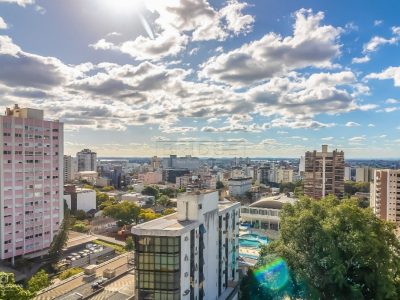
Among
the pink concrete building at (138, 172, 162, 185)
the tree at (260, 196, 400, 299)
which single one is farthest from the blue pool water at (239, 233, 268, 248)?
the pink concrete building at (138, 172, 162, 185)

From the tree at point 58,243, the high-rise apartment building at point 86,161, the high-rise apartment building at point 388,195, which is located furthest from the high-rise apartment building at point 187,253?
the high-rise apartment building at point 86,161

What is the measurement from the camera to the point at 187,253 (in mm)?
15320

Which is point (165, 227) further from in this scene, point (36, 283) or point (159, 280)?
point (36, 283)

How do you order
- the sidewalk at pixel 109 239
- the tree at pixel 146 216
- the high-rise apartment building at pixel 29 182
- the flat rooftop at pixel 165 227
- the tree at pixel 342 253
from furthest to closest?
the tree at pixel 146 216
the sidewalk at pixel 109 239
the high-rise apartment building at pixel 29 182
the tree at pixel 342 253
the flat rooftop at pixel 165 227

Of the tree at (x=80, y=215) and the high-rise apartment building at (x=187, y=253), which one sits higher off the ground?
the high-rise apartment building at (x=187, y=253)

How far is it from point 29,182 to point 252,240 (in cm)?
2354

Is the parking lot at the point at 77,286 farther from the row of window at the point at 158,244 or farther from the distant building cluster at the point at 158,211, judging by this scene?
the row of window at the point at 158,244

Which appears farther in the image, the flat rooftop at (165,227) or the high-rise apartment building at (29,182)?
the high-rise apartment building at (29,182)

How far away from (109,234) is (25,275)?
43.7 ft

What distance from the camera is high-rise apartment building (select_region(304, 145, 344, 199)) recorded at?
51.8 meters

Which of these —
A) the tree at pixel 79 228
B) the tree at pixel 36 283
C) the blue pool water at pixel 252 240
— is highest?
the tree at pixel 36 283

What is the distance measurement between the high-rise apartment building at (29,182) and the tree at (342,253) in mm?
22939

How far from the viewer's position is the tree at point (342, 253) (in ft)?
48.3

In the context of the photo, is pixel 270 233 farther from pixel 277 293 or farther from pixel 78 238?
pixel 277 293
